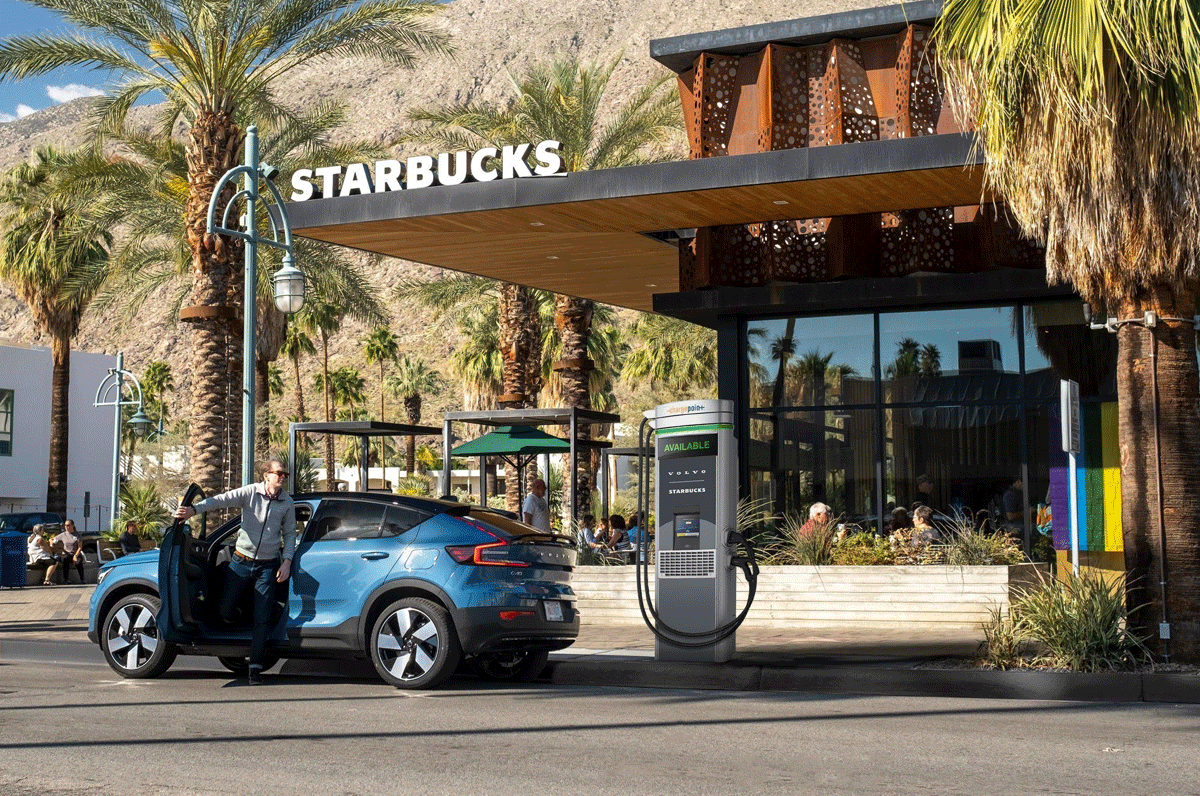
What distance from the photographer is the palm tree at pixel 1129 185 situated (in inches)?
410

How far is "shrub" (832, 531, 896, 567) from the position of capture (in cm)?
1652

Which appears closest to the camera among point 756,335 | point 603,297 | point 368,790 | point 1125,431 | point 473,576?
point 368,790

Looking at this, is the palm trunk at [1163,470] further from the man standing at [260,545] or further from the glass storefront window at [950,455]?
the glass storefront window at [950,455]

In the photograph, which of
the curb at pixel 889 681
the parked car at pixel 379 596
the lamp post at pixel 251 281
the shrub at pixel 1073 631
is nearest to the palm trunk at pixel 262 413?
the lamp post at pixel 251 281

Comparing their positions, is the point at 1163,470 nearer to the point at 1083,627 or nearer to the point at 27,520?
the point at 1083,627

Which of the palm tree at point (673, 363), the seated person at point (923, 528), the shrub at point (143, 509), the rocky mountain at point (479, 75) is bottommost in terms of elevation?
the seated person at point (923, 528)

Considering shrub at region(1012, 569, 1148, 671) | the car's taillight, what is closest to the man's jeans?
the car's taillight

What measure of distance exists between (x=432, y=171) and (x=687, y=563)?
22.7 ft

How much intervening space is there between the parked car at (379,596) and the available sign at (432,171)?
5.96m

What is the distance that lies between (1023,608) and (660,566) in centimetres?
317

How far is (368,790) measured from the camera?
6.52 m

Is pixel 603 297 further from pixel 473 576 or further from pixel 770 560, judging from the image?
pixel 473 576

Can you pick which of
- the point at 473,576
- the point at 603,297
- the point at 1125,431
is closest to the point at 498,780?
the point at 473,576

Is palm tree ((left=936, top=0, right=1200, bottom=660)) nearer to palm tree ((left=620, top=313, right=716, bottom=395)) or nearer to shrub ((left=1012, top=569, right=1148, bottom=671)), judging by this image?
shrub ((left=1012, top=569, right=1148, bottom=671))
